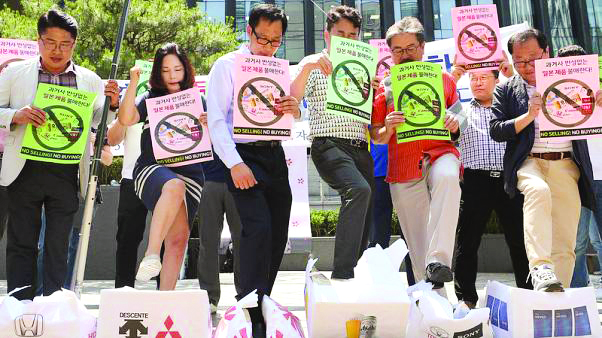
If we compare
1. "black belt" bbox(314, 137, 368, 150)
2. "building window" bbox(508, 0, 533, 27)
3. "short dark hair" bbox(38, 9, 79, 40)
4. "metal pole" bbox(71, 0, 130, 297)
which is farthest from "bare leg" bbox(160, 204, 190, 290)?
"building window" bbox(508, 0, 533, 27)

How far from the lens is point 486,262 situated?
9.24m

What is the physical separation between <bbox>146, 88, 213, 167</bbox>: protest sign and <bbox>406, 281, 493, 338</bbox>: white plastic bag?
151 cm

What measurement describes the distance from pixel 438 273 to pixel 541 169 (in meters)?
1.02

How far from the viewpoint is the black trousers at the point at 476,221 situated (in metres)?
4.91

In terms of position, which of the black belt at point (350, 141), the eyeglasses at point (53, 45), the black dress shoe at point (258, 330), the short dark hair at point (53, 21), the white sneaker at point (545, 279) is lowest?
the black dress shoe at point (258, 330)

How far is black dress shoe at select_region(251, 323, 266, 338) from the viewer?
12.0 ft

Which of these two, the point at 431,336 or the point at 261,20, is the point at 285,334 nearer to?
the point at 431,336

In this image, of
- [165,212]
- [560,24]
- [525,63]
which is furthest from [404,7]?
[165,212]

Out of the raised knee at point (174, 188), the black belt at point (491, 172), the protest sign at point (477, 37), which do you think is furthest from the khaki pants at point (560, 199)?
the raised knee at point (174, 188)

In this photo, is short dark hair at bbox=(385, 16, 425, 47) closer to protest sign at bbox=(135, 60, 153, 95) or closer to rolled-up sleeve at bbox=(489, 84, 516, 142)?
A: rolled-up sleeve at bbox=(489, 84, 516, 142)

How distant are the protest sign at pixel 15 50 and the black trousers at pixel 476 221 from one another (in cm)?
328

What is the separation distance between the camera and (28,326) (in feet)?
10.8

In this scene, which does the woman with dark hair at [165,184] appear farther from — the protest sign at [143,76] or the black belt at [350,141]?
the protest sign at [143,76]

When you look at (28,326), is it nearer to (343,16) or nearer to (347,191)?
(347,191)
